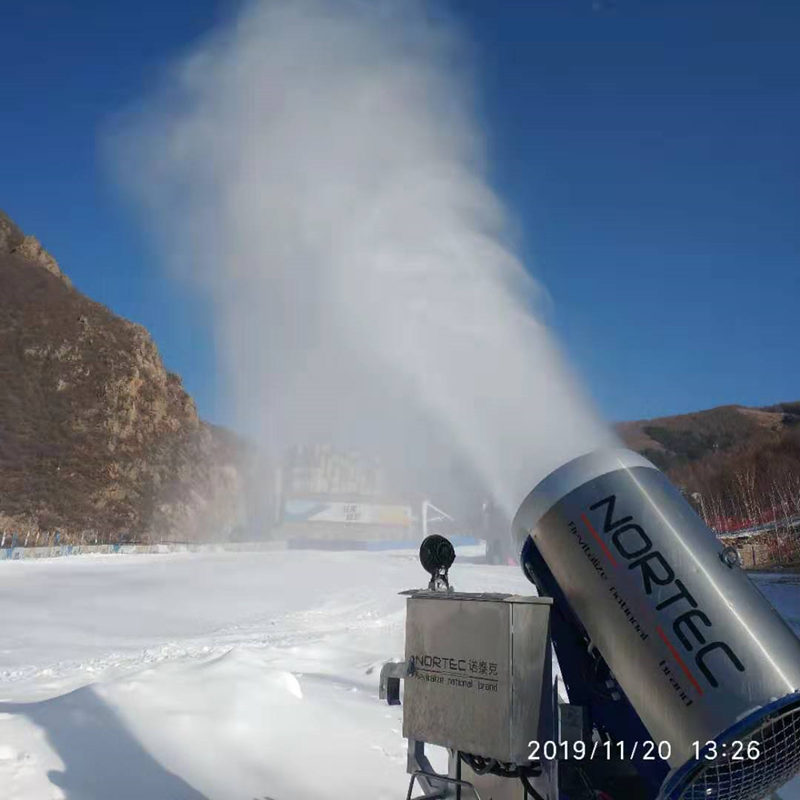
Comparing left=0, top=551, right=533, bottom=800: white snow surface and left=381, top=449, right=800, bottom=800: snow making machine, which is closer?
left=381, top=449, right=800, bottom=800: snow making machine

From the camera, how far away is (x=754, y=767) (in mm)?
3090

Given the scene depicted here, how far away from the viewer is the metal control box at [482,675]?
3074 mm

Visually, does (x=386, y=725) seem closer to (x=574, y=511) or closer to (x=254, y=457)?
(x=574, y=511)

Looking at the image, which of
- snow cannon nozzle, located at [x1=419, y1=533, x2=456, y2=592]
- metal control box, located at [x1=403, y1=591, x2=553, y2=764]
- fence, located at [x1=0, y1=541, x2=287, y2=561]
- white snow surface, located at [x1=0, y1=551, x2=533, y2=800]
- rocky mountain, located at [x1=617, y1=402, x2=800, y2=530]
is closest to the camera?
metal control box, located at [x1=403, y1=591, x2=553, y2=764]

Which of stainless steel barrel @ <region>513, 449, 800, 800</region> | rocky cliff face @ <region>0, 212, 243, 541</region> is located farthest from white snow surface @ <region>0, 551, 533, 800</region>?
rocky cliff face @ <region>0, 212, 243, 541</region>

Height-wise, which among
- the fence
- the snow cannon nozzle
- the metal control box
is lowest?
the metal control box

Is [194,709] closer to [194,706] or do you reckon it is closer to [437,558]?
[194,706]

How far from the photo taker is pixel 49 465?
72.1 meters

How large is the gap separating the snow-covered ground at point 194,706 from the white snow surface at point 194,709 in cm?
2

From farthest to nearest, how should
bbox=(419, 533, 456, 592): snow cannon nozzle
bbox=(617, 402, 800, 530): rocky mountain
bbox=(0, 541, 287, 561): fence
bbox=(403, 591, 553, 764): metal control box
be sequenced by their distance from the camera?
bbox=(617, 402, 800, 530): rocky mountain
bbox=(0, 541, 287, 561): fence
bbox=(419, 533, 456, 592): snow cannon nozzle
bbox=(403, 591, 553, 764): metal control box

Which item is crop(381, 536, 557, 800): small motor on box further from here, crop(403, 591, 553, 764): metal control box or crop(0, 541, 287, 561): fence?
crop(0, 541, 287, 561): fence

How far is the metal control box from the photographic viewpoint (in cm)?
307

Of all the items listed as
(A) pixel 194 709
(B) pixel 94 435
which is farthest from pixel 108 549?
(A) pixel 194 709

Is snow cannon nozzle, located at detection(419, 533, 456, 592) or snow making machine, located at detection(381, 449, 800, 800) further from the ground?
snow cannon nozzle, located at detection(419, 533, 456, 592)
